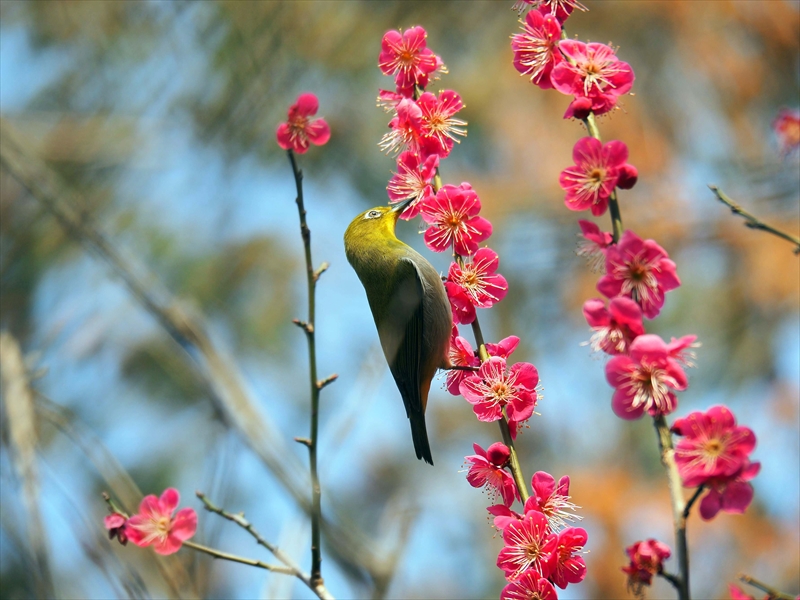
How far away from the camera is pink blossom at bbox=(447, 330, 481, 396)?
177cm

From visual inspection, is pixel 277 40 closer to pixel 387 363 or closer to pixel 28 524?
pixel 387 363

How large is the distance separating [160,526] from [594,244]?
1.24 metres

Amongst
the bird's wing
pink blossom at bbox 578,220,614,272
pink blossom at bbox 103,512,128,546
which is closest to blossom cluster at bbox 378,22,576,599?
pink blossom at bbox 578,220,614,272

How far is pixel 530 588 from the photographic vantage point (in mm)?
1300

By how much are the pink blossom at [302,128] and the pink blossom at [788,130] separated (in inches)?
84.9

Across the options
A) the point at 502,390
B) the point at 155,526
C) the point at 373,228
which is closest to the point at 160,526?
the point at 155,526

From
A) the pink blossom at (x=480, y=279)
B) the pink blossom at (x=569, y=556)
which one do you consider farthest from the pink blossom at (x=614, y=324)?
the pink blossom at (x=480, y=279)

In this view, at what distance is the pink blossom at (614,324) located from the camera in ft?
4.00

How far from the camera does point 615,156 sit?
1.41 meters

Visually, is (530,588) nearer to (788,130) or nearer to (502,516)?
(502,516)

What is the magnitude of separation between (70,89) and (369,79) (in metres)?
2.51

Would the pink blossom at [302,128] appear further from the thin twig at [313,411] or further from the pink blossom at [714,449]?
the pink blossom at [714,449]

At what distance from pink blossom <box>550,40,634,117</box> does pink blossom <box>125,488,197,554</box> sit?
131 cm

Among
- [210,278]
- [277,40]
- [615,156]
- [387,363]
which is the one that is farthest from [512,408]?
[210,278]
